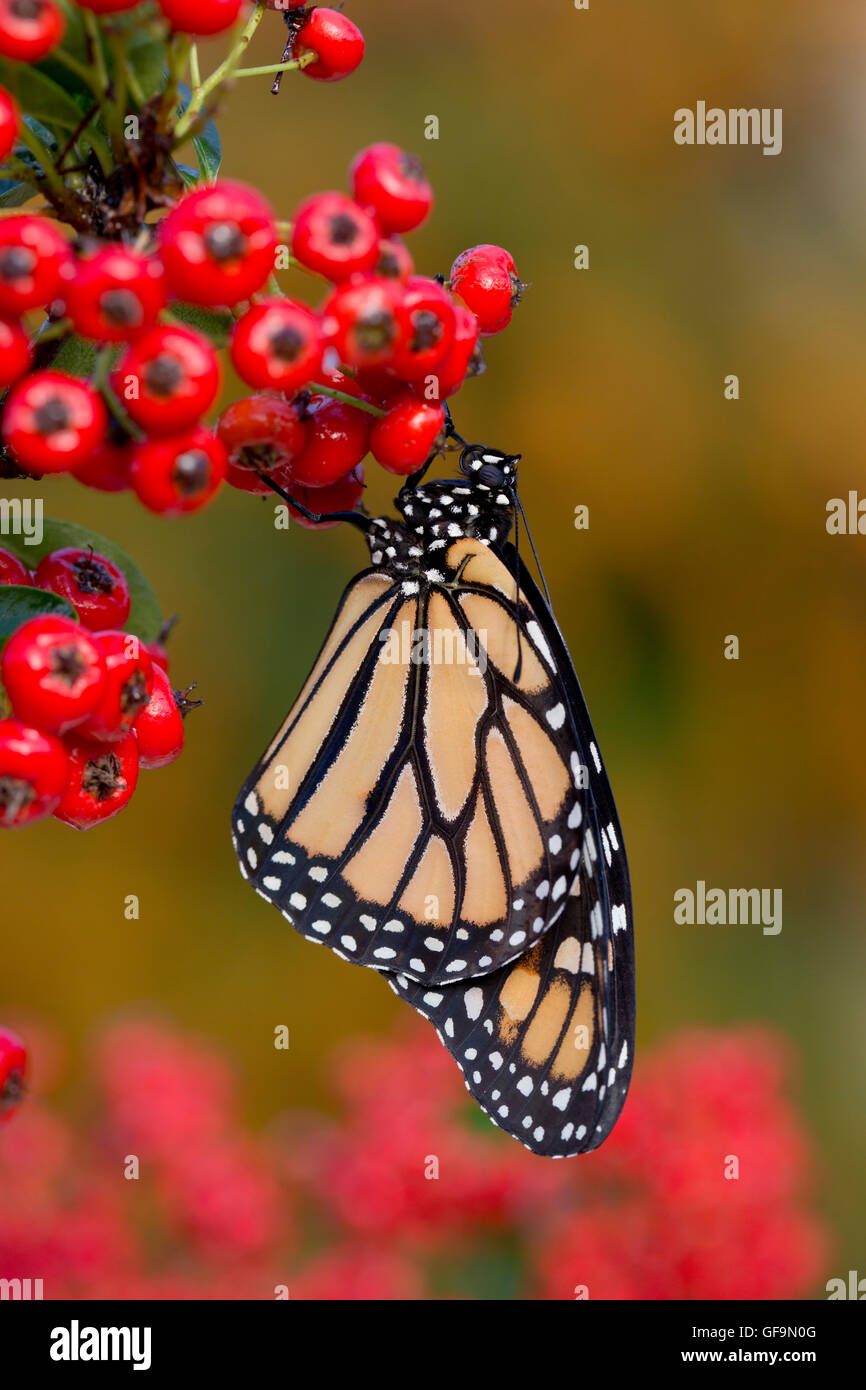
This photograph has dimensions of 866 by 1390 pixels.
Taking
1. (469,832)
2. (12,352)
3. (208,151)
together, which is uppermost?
(208,151)

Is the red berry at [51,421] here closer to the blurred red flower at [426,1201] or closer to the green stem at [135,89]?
the green stem at [135,89]

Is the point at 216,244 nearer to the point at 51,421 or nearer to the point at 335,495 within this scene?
the point at 51,421

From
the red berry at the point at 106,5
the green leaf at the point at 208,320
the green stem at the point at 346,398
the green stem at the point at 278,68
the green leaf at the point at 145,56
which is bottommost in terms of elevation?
the green stem at the point at 346,398

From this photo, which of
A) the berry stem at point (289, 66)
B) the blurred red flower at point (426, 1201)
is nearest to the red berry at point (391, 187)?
the berry stem at point (289, 66)

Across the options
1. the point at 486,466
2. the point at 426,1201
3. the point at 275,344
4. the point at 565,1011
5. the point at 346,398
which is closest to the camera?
the point at 275,344

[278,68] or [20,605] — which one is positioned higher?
[278,68]

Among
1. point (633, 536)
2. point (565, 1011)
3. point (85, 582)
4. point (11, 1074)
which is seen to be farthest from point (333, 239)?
point (633, 536)
